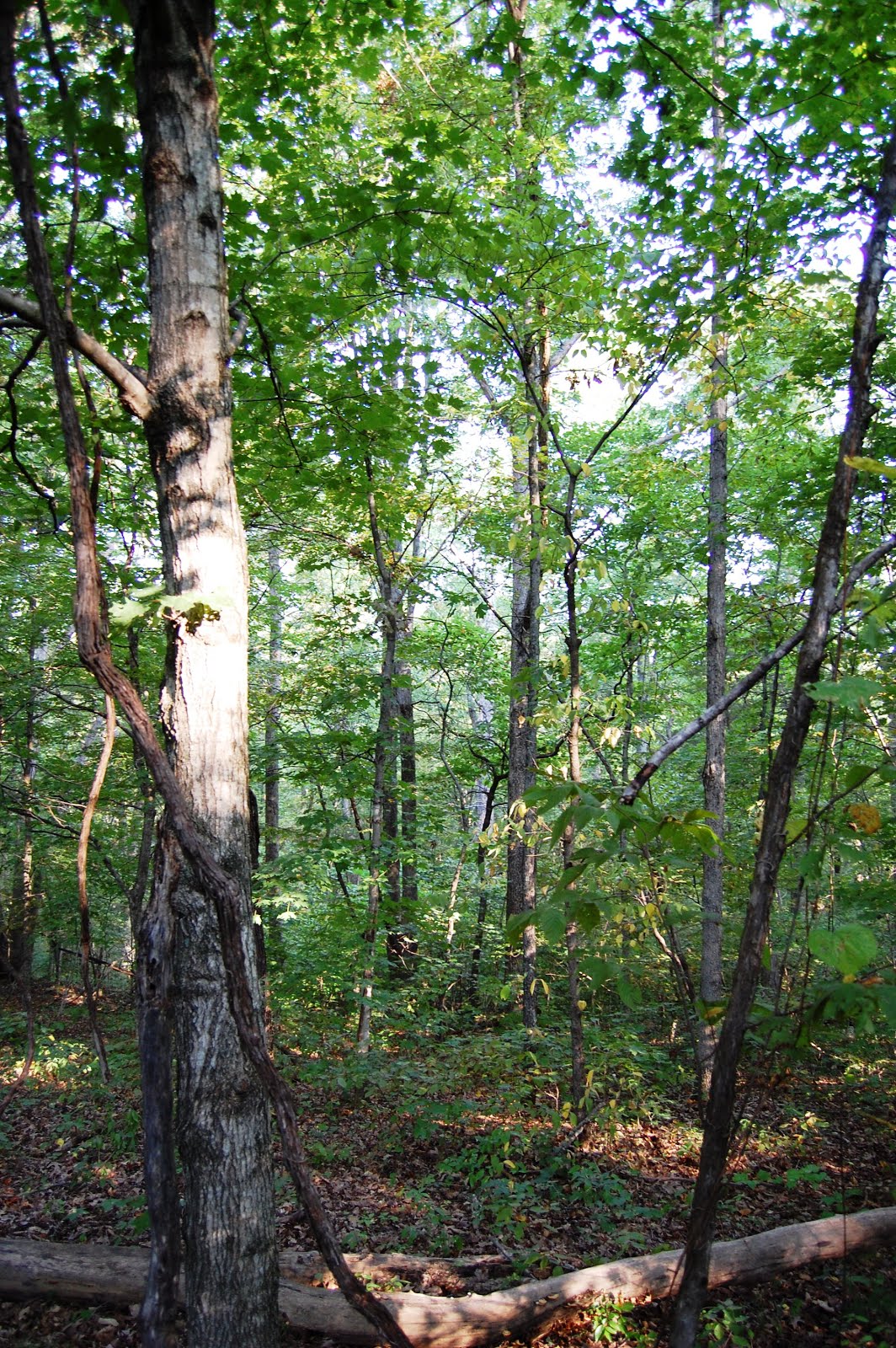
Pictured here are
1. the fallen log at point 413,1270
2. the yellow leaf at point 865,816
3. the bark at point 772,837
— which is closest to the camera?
the bark at point 772,837

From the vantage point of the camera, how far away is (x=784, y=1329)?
3.61 m

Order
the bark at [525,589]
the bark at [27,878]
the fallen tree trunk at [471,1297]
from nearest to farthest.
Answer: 1. the fallen tree trunk at [471,1297]
2. the bark at [525,589]
3. the bark at [27,878]

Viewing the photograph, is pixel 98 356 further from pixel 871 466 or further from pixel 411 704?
pixel 411 704

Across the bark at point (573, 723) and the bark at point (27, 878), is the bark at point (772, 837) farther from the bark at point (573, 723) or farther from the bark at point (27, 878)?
the bark at point (27, 878)

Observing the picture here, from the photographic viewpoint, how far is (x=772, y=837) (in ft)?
5.47

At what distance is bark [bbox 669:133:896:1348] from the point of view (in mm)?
1629

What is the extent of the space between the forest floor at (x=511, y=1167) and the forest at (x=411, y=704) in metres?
0.04

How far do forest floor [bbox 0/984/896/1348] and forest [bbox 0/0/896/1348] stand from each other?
0.13 feet

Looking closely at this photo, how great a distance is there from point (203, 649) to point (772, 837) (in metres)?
1.80

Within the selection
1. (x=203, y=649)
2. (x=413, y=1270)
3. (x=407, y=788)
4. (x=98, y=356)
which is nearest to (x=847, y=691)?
(x=203, y=649)

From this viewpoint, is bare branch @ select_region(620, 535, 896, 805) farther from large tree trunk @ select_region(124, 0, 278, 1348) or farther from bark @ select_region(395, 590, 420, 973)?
bark @ select_region(395, 590, 420, 973)

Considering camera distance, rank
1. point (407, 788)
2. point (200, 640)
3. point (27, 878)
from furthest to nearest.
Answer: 1. point (27, 878)
2. point (407, 788)
3. point (200, 640)

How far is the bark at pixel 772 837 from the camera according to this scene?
163 centimetres

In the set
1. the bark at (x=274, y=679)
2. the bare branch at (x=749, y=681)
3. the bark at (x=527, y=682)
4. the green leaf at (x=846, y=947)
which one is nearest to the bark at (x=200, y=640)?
the bare branch at (x=749, y=681)
